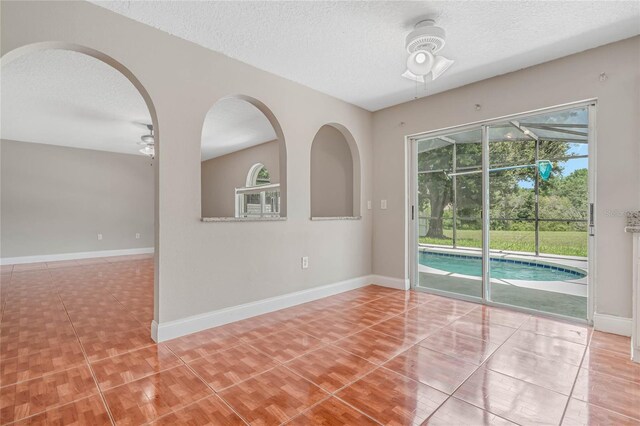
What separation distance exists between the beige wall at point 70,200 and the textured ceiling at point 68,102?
48 cm

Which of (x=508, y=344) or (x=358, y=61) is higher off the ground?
(x=358, y=61)

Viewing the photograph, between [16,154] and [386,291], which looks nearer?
[386,291]

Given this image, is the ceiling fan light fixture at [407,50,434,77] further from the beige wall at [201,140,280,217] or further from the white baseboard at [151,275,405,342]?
the beige wall at [201,140,280,217]

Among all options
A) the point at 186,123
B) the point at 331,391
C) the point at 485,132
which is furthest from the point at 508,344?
the point at 186,123

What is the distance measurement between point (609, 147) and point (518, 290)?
1.83 metres

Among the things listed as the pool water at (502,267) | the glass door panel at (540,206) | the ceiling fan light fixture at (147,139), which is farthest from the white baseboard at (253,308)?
the ceiling fan light fixture at (147,139)

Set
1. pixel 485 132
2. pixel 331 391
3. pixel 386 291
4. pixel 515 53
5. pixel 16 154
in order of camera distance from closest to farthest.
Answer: pixel 331 391
pixel 515 53
pixel 485 132
pixel 386 291
pixel 16 154

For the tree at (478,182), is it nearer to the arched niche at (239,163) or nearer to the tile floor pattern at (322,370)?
the tile floor pattern at (322,370)

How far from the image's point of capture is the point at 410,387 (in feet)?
5.57

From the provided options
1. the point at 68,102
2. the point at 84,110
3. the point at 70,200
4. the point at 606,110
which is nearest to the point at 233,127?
the point at 84,110

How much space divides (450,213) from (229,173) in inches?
217

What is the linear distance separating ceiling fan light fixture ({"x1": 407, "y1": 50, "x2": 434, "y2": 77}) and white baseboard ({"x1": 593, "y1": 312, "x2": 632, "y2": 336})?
251 cm

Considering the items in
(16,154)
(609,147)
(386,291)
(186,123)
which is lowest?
(386,291)

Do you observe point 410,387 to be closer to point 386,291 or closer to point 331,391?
point 331,391
